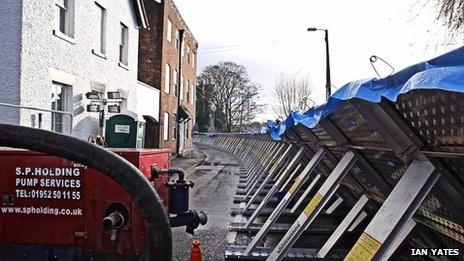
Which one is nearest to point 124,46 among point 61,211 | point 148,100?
point 148,100

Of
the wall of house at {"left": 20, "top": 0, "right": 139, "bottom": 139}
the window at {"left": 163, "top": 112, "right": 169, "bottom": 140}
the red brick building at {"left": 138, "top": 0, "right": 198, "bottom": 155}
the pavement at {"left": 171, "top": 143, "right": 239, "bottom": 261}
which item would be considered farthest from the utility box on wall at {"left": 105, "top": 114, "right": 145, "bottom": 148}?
the window at {"left": 163, "top": 112, "right": 169, "bottom": 140}

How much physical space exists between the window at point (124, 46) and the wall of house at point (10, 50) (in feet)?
23.4

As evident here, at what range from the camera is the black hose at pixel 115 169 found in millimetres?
1575

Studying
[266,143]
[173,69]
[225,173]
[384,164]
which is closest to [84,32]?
[266,143]

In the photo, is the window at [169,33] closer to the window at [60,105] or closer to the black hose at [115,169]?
the window at [60,105]

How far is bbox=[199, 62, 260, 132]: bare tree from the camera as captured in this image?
63.6 metres

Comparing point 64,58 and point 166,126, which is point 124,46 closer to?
point 64,58

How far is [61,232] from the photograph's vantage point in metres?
4.39

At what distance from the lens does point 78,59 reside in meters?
11.7

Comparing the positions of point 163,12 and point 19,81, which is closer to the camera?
point 19,81

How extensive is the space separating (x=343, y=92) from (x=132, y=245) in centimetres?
251

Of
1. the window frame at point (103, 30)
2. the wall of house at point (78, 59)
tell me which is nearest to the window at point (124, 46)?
the wall of house at point (78, 59)

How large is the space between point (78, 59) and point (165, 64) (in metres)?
12.1

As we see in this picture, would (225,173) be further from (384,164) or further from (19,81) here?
(384,164)
